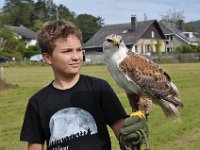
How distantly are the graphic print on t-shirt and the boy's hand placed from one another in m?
0.22

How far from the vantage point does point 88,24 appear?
386 ft

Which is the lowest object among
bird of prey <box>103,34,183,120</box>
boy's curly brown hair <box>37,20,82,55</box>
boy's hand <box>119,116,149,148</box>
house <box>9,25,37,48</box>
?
house <box>9,25,37,48</box>

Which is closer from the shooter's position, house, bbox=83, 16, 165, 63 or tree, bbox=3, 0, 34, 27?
house, bbox=83, 16, 165, 63

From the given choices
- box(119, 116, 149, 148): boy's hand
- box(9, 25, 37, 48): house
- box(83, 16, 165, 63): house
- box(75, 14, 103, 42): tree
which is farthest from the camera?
box(75, 14, 103, 42): tree

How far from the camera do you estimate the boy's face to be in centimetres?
332

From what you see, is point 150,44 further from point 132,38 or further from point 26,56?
point 26,56

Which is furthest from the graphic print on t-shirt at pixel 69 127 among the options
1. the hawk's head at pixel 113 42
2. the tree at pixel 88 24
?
the tree at pixel 88 24

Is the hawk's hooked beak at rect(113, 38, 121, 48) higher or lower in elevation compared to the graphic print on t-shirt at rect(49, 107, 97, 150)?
higher

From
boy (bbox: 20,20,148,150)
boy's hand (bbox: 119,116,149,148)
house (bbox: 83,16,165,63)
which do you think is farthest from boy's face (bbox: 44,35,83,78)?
house (bbox: 83,16,165,63)

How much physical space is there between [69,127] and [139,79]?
1.03m

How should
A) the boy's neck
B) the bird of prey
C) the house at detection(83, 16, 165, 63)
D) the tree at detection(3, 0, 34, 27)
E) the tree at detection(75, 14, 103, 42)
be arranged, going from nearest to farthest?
the boy's neck < the bird of prey < the house at detection(83, 16, 165, 63) < the tree at detection(75, 14, 103, 42) < the tree at detection(3, 0, 34, 27)

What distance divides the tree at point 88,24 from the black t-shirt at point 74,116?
107384 mm

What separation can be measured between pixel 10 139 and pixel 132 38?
66.6 m

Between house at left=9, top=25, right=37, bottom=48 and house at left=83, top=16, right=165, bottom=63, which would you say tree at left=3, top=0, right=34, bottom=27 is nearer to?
→ house at left=9, top=25, right=37, bottom=48
